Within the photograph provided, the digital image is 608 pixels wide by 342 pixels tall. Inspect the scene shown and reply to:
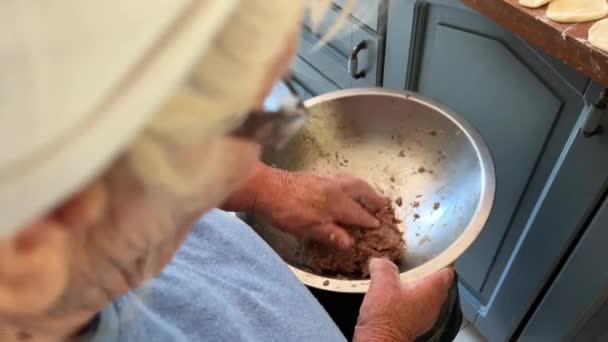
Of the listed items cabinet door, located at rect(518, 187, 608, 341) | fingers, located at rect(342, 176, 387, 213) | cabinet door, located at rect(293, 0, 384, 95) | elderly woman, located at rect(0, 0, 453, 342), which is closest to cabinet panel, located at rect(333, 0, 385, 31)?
cabinet door, located at rect(293, 0, 384, 95)

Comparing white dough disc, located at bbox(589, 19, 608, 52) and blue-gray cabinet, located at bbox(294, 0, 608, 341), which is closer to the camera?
white dough disc, located at bbox(589, 19, 608, 52)

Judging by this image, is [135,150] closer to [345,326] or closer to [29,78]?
[29,78]

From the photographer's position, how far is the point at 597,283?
2.13 feet

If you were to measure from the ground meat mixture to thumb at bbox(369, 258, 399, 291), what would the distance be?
63mm

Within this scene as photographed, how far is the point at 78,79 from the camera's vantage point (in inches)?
6.3

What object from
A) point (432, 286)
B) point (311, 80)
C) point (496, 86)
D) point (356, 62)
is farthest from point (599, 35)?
point (311, 80)

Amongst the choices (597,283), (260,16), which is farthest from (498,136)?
(260,16)

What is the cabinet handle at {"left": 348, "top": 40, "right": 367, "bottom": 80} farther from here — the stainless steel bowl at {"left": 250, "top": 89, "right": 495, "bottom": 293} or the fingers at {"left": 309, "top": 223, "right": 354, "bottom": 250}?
the fingers at {"left": 309, "top": 223, "right": 354, "bottom": 250}

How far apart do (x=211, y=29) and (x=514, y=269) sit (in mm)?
769

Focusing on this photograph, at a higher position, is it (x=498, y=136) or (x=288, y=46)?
(x=288, y=46)

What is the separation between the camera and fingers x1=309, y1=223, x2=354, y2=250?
619 millimetres

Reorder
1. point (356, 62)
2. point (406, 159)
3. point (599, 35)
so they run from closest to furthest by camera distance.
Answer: point (599, 35), point (406, 159), point (356, 62)

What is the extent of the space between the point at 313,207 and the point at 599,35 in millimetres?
340

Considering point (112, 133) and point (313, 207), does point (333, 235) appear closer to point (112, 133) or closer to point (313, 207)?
point (313, 207)
